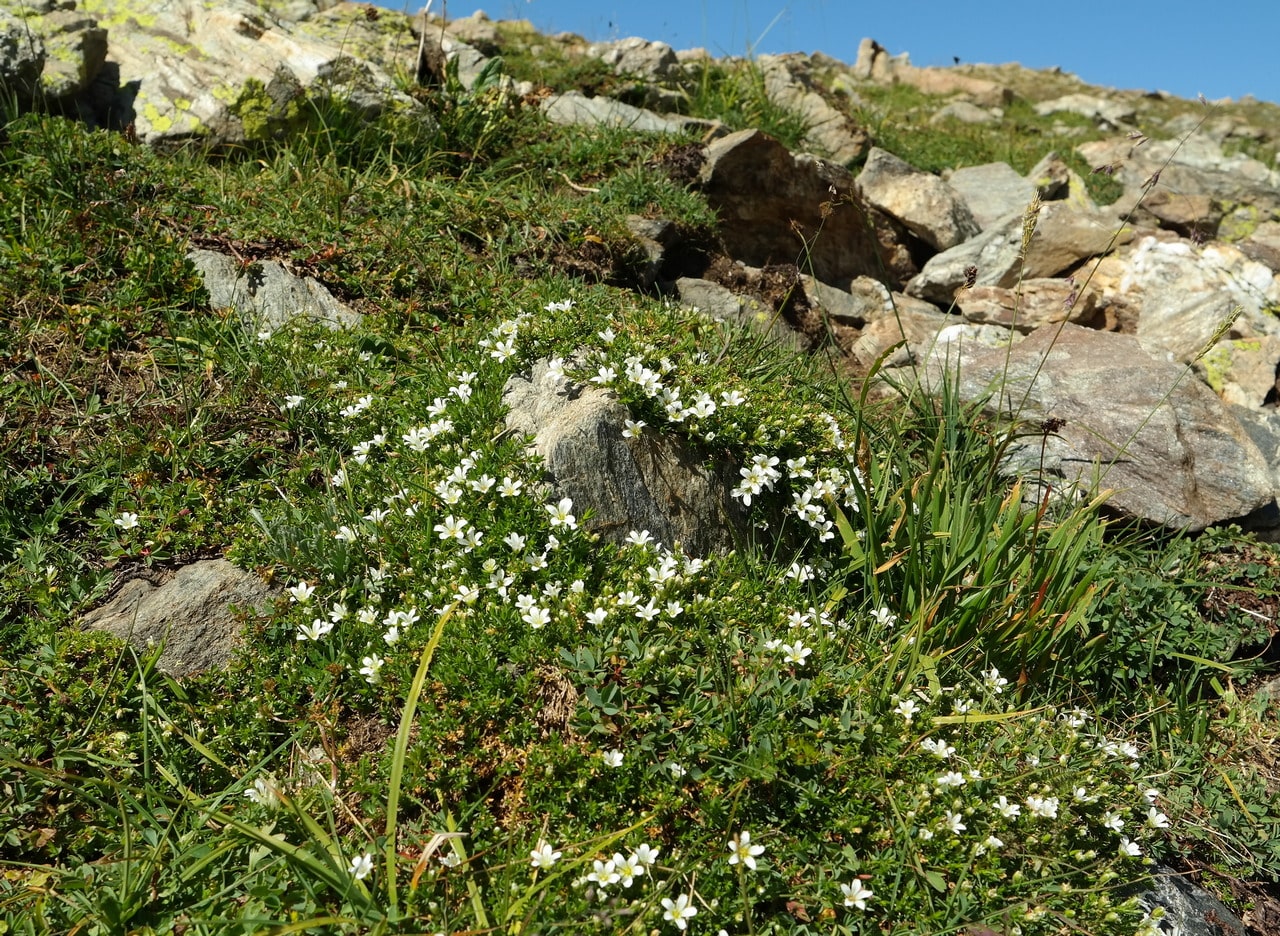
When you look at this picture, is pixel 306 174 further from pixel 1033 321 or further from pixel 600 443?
pixel 1033 321

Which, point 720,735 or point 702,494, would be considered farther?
point 702,494

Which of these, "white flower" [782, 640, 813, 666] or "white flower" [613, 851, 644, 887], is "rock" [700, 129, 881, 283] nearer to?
"white flower" [782, 640, 813, 666]

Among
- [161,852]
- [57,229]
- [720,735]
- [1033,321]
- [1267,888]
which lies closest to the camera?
[161,852]

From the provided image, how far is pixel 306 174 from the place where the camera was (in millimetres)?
6836

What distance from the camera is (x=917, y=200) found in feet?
29.9

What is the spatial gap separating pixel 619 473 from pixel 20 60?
215 inches

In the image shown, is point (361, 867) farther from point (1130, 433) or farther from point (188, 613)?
point (1130, 433)

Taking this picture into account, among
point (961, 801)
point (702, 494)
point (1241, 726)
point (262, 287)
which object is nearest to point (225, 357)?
point (262, 287)

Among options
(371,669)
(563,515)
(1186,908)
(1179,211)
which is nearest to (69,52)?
(563,515)

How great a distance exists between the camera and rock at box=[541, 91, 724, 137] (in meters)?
8.63

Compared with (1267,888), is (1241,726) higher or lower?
higher

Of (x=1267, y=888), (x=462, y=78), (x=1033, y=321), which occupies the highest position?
(x=462, y=78)

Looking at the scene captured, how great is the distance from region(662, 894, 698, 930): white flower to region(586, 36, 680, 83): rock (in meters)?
9.32

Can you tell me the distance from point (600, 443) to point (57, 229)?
387 cm
